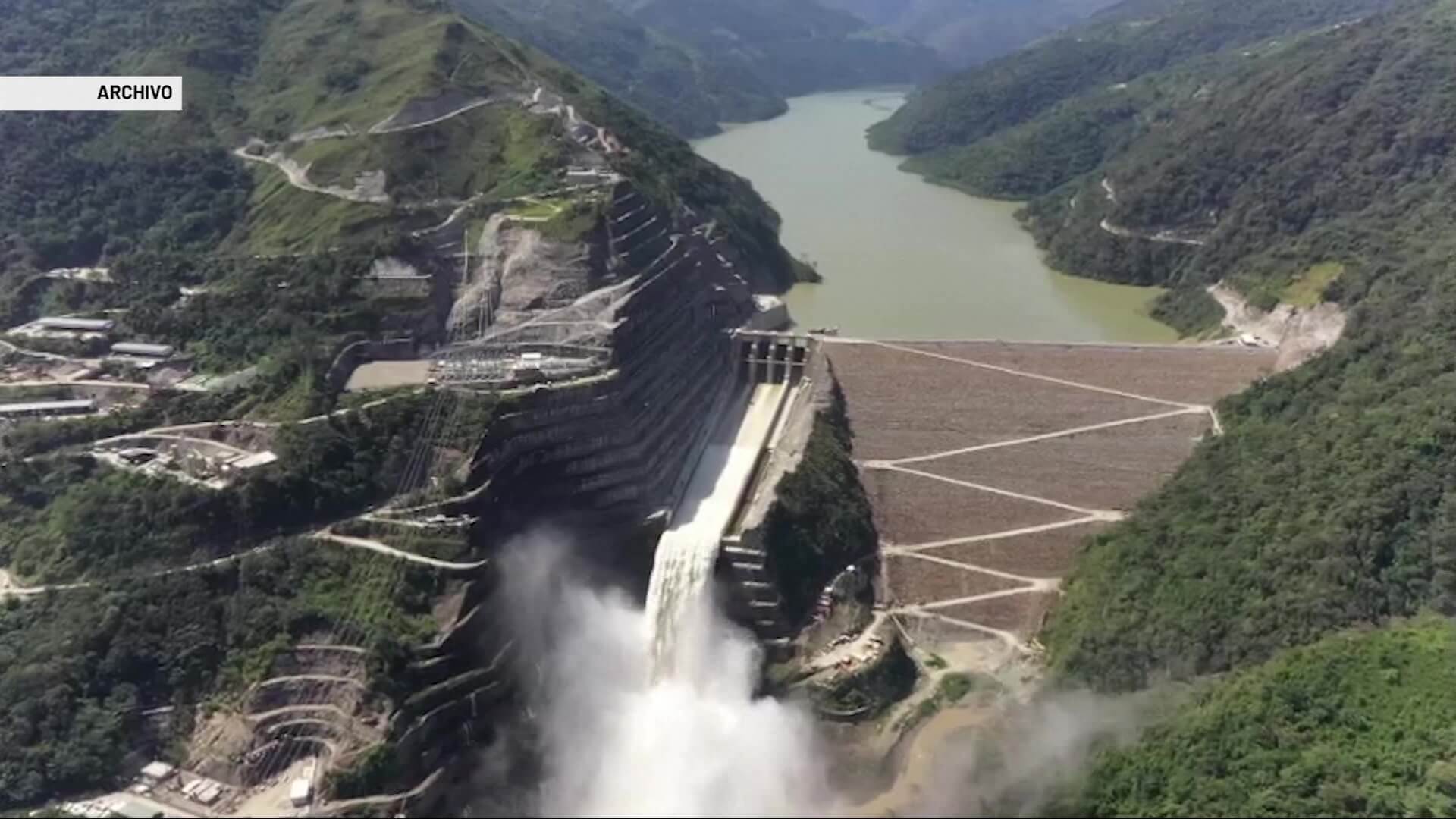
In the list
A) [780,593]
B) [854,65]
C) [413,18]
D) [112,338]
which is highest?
[854,65]

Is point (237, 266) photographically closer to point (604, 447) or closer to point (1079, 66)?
point (604, 447)

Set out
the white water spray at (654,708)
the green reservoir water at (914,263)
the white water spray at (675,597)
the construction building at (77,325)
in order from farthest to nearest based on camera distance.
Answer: the green reservoir water at (914,263)
the construction building at (77,325)
the white water spray at (675,597)
the white water spray at (654,708)

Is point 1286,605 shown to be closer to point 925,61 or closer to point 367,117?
point 367,117

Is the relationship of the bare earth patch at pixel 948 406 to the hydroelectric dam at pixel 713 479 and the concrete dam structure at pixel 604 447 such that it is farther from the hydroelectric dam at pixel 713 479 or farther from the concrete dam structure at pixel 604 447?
the concrete dam structure at pixel 604 447

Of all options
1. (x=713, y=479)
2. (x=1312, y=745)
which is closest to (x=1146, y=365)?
(x=713, y=479)

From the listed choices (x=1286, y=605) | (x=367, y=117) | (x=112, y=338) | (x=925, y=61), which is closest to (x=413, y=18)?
(x=367, y=117)

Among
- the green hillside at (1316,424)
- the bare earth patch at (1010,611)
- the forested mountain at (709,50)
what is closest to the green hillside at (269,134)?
the green hillside at (1316,424)
